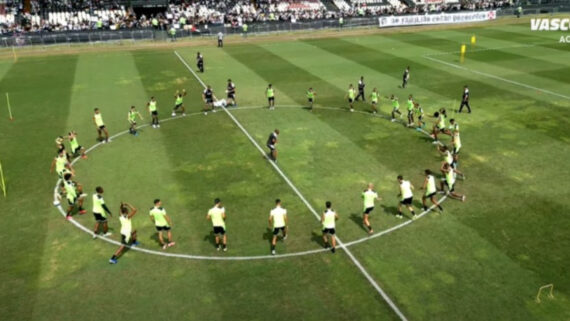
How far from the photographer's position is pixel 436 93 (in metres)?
36.8

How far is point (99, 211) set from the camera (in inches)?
693

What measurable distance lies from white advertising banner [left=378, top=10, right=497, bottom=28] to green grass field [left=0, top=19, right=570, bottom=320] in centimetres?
3331

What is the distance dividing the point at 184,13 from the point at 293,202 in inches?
2392

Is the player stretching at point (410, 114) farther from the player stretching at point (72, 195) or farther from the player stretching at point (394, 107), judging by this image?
the player stretching at point (72, 195)

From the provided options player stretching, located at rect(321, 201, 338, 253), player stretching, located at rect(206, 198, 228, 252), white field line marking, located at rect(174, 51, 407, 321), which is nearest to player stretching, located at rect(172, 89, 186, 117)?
white field line marking, located at rect(174, 51, 407, 321)

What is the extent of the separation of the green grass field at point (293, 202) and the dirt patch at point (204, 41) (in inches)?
626

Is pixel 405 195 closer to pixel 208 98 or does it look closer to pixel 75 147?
pixel 75 147

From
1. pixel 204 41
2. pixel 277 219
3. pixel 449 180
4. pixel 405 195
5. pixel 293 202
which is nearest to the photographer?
pixel 277 219

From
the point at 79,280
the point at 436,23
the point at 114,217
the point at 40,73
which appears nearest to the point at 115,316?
the point at 79,280

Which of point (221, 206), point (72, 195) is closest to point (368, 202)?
point (221, 206)

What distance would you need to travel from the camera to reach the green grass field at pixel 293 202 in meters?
14.6

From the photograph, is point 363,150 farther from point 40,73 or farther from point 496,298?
point 40,73

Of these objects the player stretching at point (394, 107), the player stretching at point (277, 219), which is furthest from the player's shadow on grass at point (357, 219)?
the player stretching at point (394, 107)

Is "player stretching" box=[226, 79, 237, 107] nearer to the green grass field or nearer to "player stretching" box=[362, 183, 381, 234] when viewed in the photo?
the green grass field
